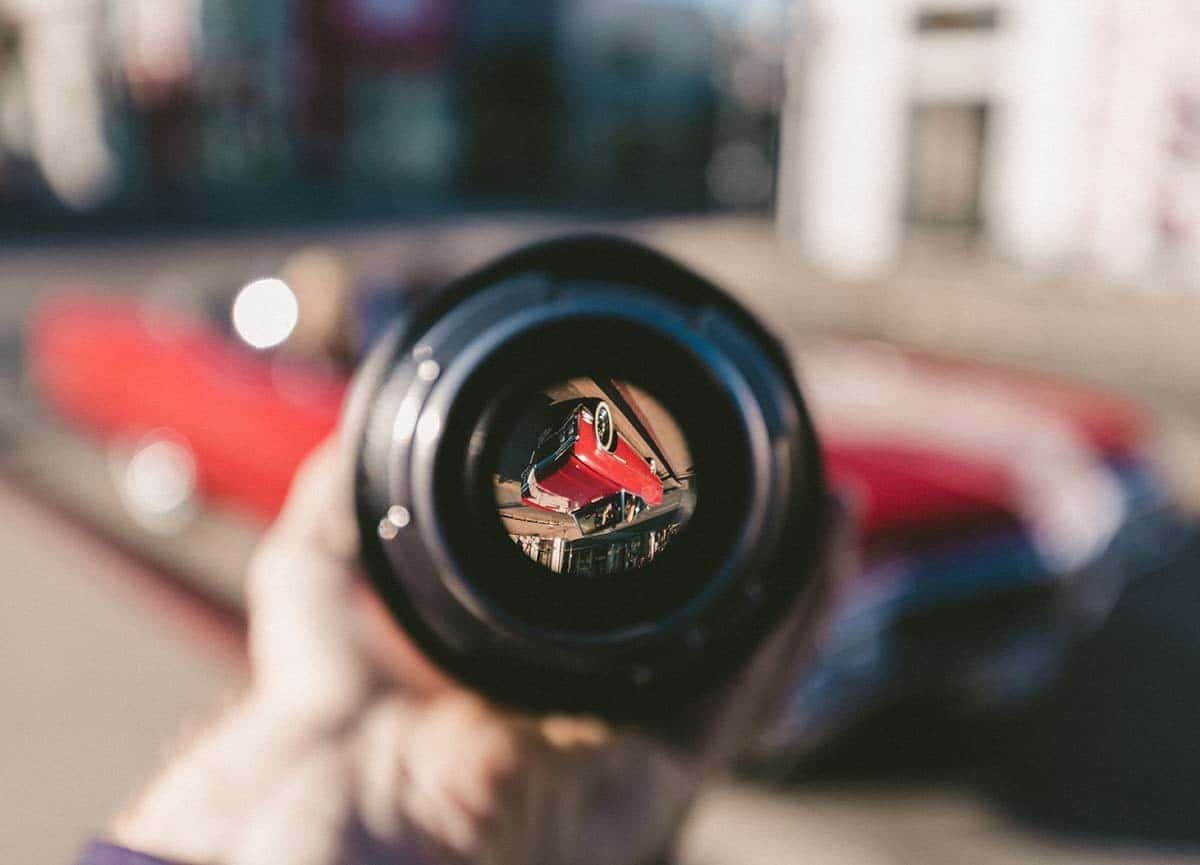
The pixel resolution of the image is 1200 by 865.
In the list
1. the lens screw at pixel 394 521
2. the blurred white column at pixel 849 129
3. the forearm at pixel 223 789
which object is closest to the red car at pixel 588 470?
the lens screw at pixel 394 521

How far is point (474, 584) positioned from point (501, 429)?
0.13 metres

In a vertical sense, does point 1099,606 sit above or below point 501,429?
below

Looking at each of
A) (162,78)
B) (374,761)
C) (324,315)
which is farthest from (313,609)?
(162,78)

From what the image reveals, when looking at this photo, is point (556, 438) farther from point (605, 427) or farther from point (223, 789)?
point (223, 789)

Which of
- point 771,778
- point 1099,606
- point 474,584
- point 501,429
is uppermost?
point 501,429

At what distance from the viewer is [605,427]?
0.89 metres

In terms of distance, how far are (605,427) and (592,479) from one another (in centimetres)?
4

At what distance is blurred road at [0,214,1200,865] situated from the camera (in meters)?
3.13

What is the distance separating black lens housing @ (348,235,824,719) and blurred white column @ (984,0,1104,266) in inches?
423

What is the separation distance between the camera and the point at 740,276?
43.5 ft

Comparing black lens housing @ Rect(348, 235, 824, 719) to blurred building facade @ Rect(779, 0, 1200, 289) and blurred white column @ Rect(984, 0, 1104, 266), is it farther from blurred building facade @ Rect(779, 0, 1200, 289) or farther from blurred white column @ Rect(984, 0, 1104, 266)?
blurred white column @ Rect(984, 0, 1104, 266)

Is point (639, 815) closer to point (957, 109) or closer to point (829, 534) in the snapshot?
point (829, 534)

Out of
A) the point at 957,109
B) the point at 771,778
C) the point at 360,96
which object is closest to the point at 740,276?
the point at 957,109

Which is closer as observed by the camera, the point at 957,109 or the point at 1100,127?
the point at 1100,127
